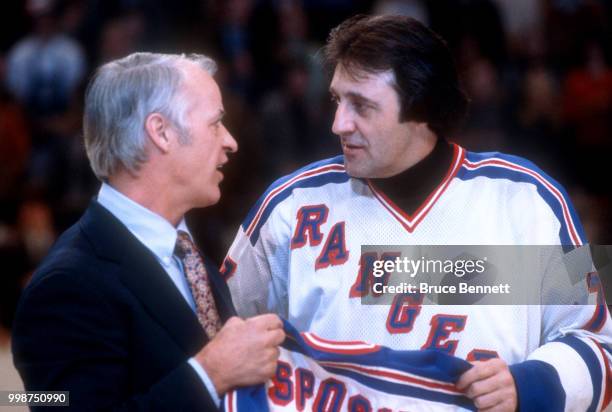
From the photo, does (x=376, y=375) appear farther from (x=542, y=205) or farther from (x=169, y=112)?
(x=169, y=112)

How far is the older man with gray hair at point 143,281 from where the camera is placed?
5.14ft

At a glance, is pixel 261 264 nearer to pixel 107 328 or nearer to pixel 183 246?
pixel 183 246

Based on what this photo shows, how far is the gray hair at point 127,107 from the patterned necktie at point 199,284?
0.17 metres

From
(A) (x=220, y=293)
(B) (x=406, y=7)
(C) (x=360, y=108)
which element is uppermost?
(B) (x=406, y=7)

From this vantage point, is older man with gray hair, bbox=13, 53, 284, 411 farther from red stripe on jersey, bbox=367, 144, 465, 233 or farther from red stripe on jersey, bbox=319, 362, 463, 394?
red stripe on jersey, bbox=367, 144, 465, 233

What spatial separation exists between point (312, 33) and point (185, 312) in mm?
4124

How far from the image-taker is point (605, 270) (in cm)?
205

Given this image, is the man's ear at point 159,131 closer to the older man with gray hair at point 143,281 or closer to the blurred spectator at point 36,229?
the older man with gray hair at point 143,281

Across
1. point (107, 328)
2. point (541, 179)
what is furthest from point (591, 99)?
point (107, 328)

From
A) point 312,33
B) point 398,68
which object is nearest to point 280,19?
point 312,33

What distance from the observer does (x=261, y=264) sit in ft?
6.67

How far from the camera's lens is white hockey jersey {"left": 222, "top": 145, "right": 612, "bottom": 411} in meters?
1.85

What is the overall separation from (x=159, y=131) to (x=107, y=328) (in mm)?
356

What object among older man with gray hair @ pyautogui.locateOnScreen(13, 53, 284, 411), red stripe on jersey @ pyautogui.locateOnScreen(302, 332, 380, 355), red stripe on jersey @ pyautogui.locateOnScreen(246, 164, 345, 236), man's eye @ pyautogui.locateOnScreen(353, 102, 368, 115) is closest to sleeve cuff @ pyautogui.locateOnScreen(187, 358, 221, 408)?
older man with gray hair @ pyautogui.locateOnScreen(13, 53, 284, 411)
